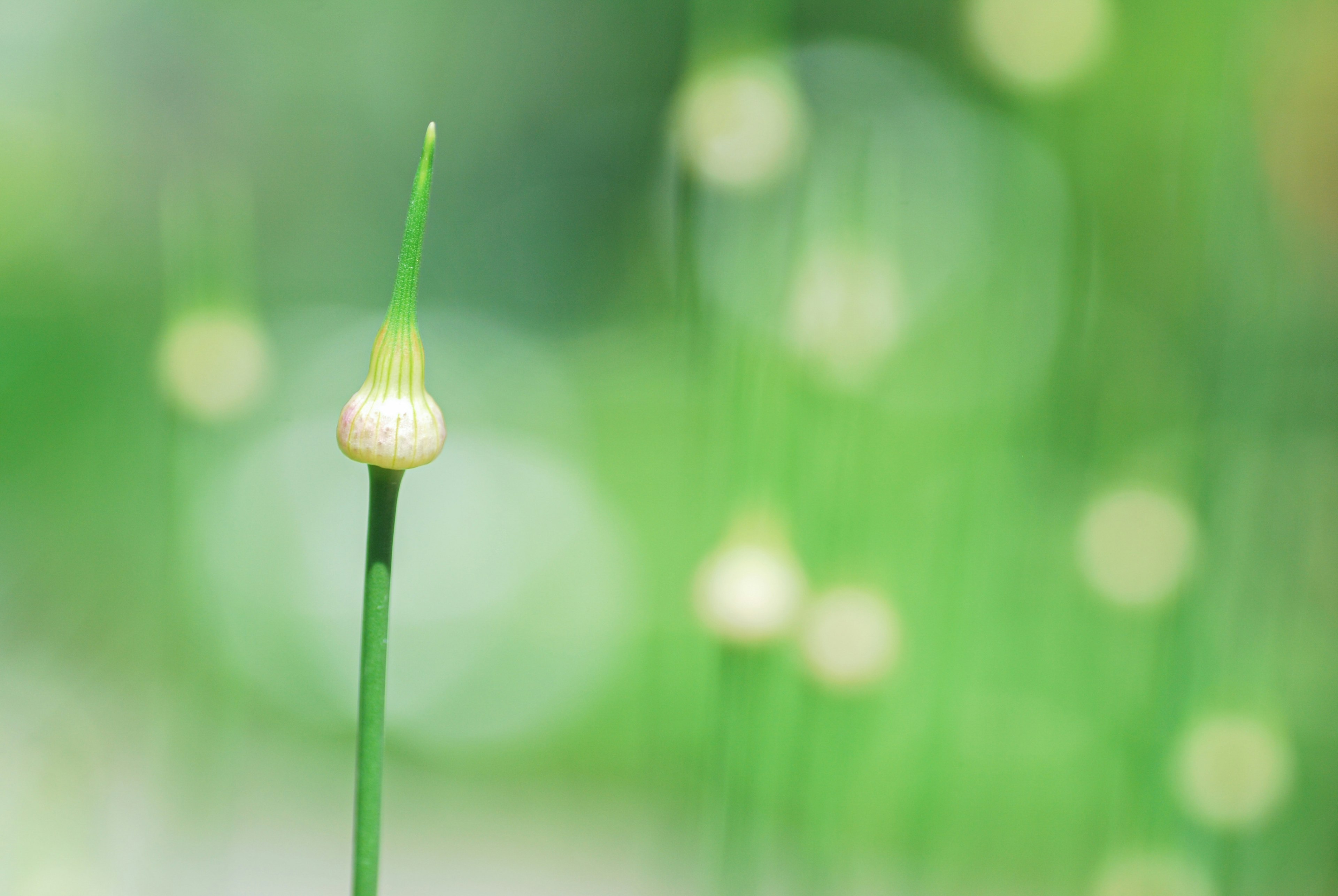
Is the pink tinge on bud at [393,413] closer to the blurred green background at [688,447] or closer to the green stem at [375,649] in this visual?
the green stem at [375,649]

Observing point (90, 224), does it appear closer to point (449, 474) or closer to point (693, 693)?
point (449, 474)

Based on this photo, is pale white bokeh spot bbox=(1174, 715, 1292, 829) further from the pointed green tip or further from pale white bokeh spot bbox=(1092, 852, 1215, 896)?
the pointed green tip

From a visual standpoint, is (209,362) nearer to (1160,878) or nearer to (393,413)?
(393,413)

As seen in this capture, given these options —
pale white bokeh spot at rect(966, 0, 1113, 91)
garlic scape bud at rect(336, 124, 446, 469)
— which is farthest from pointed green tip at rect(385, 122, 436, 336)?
pale white bokeh spot at rect(966, 0, 1113, 91)

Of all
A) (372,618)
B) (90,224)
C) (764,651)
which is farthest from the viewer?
(90,224)

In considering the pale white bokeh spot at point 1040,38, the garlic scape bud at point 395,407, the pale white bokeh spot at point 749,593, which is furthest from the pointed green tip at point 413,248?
the pale white bokeh spot at point 1040,38

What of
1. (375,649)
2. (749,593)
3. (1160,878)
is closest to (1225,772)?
Answer: (1160,878)

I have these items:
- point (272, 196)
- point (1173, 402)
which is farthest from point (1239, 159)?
point (272, 196)
